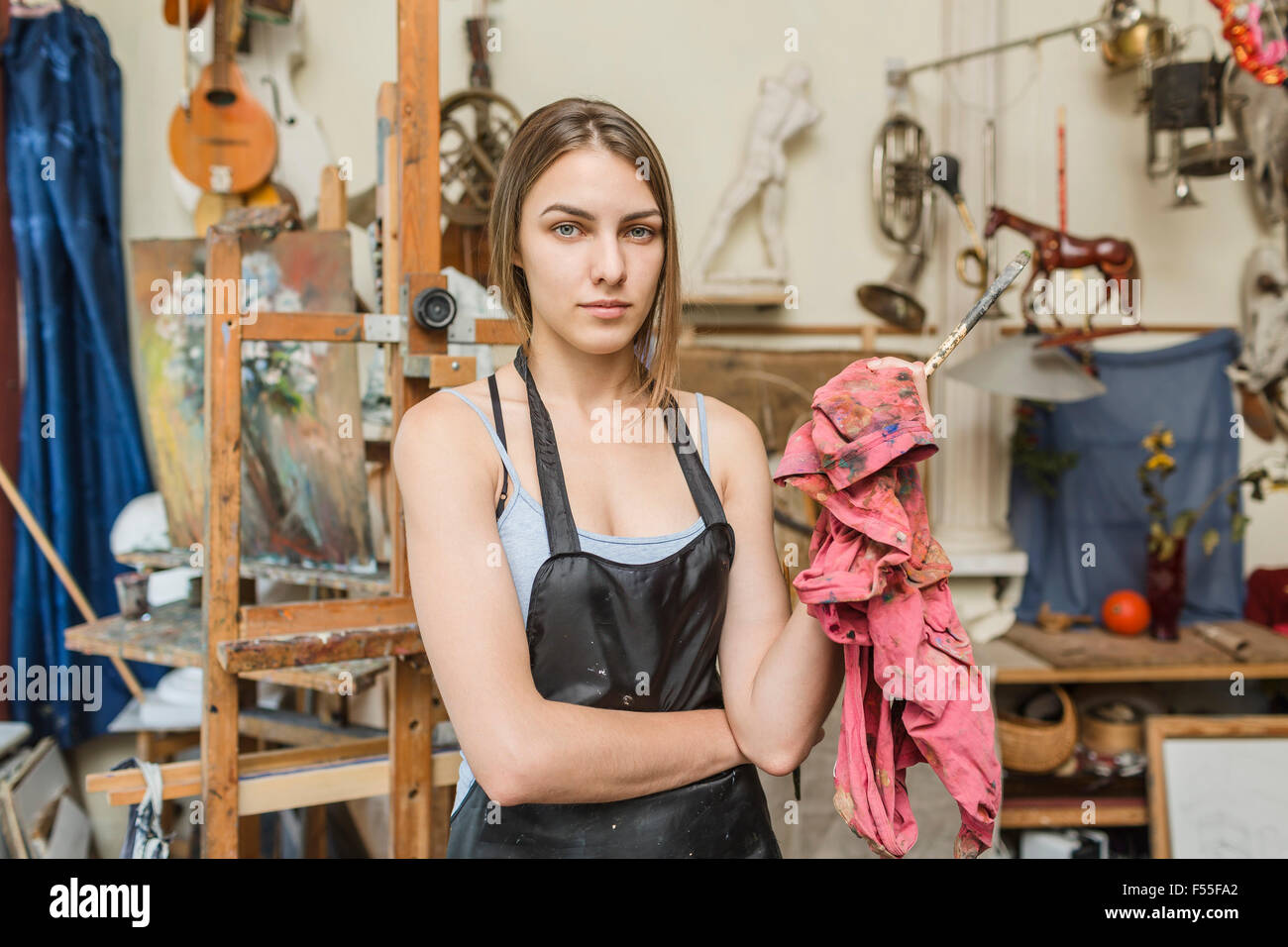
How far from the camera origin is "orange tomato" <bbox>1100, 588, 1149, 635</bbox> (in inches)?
124

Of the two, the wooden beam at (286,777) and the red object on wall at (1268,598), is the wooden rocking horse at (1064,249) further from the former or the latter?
the wooden beam at (286,777)

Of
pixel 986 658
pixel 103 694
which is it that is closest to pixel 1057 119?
pixel 986 658

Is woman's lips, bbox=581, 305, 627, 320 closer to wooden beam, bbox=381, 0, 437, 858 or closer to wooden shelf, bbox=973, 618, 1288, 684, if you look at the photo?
wooden beam, bbox=381, 0, 437, 858

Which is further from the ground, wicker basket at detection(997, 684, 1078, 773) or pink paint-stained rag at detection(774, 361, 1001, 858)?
pink paint-stained rag at detection(774, 361, 1001, 858)

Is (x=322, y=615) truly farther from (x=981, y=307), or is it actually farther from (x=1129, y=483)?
(x=1129, y=483)

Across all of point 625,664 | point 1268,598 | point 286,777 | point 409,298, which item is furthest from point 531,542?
point 1268,598

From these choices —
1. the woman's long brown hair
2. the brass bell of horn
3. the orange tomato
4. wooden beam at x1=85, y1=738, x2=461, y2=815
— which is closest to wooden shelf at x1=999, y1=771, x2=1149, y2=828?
the orange tomato

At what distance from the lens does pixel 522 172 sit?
1.29 metres

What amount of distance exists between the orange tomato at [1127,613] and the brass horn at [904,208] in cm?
109

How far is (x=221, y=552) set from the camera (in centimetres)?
182

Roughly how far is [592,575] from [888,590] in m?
0.37

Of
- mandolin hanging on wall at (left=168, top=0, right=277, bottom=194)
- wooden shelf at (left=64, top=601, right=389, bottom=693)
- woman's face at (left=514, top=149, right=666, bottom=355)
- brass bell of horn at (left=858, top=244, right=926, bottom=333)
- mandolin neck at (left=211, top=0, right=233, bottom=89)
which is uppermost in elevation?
mandolin neck at (left=211, top=0, right=233, bottom=89)

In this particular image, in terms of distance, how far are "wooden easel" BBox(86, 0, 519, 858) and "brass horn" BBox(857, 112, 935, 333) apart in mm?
1846

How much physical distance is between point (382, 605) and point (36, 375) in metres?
1.77
